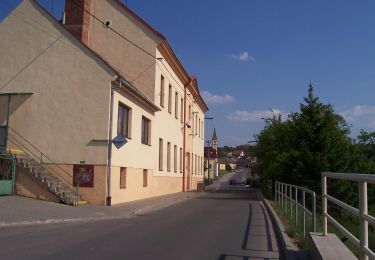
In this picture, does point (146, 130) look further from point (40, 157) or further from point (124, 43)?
point (40, 157)

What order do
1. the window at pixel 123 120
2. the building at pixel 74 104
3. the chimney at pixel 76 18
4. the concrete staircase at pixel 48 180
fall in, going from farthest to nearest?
1. the chimney at pixel 76 18
2. the window at pixel 123 120
3. the building at pixel 74 104
4. the concrete staircase at pixel 48 180

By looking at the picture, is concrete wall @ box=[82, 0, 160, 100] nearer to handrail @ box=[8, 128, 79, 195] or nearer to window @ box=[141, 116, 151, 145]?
window @ box=[141, 116, 151, 145]

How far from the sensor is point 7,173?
19.8 meters

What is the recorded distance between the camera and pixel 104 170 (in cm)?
2073

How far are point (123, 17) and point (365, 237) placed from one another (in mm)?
26433

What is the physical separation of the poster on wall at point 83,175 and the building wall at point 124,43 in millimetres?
9216

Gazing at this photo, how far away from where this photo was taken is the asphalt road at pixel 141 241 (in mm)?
8906

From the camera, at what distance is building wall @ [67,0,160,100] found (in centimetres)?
2934

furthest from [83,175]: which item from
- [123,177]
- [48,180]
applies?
[123,177]

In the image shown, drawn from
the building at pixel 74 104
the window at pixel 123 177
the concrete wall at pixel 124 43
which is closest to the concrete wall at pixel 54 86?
the building at pixel 74 104

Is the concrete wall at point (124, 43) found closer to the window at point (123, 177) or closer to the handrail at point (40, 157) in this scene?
the window at point (123, 177)

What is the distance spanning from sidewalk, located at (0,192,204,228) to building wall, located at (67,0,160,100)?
10683mm

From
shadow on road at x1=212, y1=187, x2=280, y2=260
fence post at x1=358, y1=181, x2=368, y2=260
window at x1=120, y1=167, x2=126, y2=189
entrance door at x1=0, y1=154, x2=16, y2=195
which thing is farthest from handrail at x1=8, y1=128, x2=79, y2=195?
fence post at x1=358, y1=181, x2=368, y2=260

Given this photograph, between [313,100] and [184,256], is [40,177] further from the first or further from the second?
[313,100]
